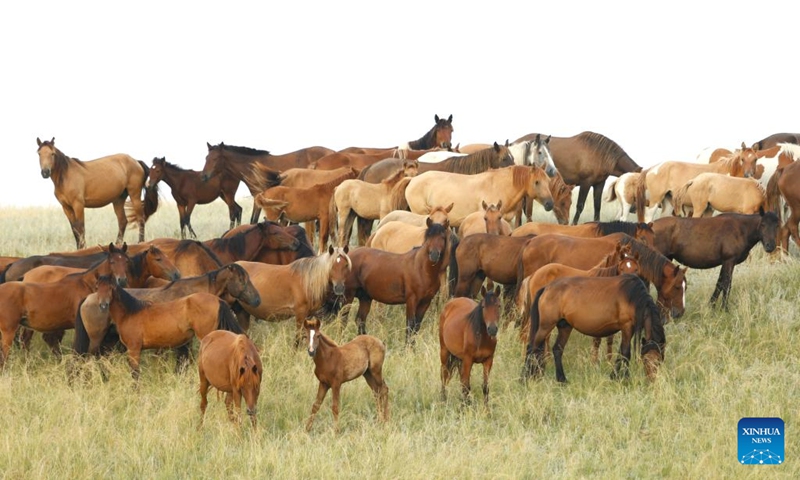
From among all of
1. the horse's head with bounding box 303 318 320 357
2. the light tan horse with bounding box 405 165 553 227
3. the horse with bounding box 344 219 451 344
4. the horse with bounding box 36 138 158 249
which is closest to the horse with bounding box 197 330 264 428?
the horse's head with bounding box 303 318 320 357

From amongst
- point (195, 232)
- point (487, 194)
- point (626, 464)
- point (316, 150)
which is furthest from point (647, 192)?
point (626, 464)

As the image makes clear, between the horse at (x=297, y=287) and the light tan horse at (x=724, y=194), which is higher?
the light tan horse at (x=724, y=194)

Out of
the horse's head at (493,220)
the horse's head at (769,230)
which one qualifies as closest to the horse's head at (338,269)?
the horse's head at (493,220)

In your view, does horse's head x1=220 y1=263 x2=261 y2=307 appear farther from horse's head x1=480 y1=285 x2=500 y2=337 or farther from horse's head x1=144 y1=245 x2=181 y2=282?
horse's head x1=480 y1=285 x2=500 y2=337

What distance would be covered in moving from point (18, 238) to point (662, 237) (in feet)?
43.4

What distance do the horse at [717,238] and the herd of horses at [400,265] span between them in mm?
17

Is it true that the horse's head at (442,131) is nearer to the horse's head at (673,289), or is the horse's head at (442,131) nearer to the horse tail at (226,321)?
the horse's head at (673,289)

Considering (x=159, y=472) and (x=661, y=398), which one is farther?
(x=661, y=398)

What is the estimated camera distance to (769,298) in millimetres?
13766

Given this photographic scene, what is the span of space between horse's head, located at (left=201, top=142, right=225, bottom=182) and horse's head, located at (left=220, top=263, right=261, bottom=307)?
9735 mm

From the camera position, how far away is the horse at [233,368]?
9234mm

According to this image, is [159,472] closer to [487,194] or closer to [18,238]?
[487,194]

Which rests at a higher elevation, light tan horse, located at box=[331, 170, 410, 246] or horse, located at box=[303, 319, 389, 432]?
light tan horse, located at box=[331, 170, 410, 246]

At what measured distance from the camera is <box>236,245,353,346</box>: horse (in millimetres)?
11750
